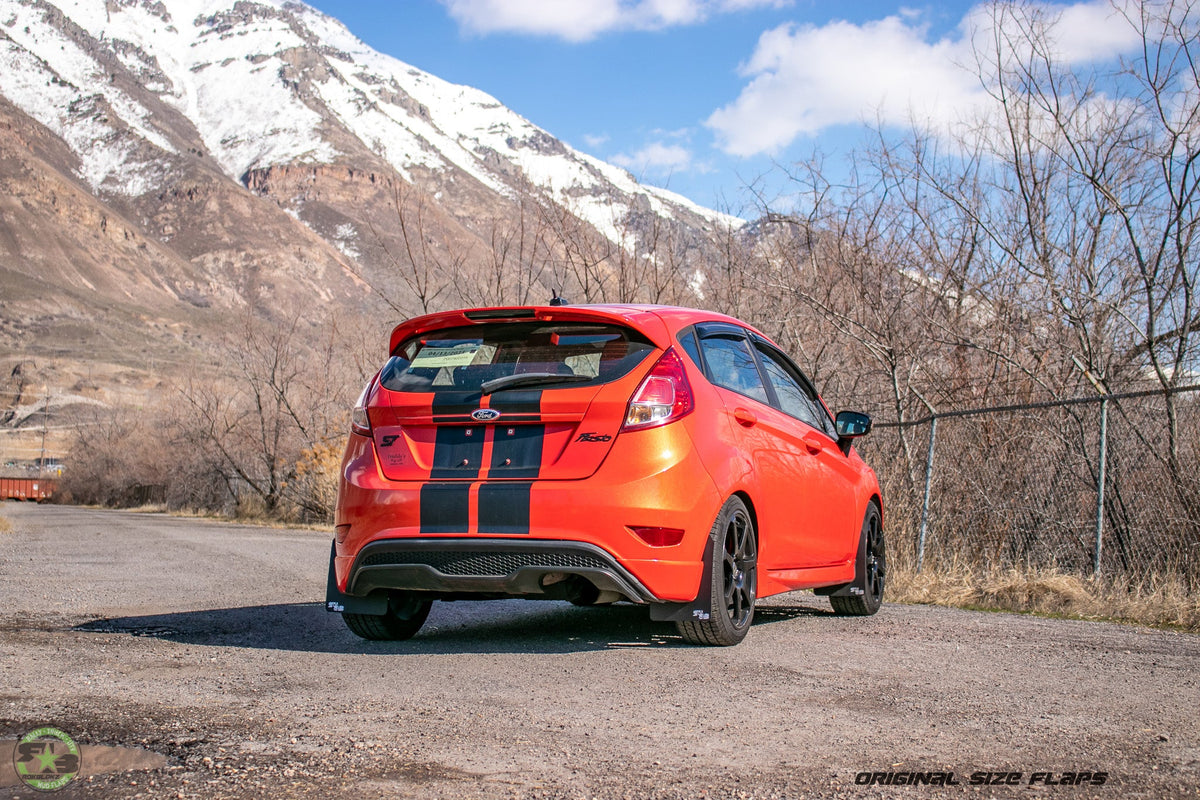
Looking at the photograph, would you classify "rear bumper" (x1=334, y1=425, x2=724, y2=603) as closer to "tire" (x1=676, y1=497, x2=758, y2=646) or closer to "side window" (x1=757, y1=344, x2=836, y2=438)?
"tire" (x1=676, y1=497, x2=758, y2=646)

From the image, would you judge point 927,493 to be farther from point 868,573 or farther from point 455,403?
point 455,403

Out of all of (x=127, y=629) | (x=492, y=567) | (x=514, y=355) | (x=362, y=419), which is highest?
(x=514, y=355)

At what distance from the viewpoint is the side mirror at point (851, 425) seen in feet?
26.1

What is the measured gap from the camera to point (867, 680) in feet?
17.2

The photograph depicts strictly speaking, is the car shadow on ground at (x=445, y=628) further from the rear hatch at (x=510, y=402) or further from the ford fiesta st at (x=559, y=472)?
the rear hatch at (x=510, y=402)

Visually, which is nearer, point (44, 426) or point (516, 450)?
point (516, 450)

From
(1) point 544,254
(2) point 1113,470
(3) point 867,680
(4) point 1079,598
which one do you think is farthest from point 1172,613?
(1) point 544,254

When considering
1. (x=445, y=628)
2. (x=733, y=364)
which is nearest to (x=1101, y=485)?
(x=733, y=364)

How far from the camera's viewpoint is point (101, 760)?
3.61 meters

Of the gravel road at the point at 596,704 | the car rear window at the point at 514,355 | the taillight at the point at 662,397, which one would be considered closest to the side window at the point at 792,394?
the gravel road at the point at 596,704

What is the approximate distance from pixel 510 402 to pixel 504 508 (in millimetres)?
515

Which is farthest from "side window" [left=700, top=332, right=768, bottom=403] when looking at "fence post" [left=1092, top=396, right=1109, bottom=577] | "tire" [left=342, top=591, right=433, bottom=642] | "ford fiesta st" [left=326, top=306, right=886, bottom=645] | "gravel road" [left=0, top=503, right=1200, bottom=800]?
"fence post" [left=1092, top=396, right=1109, bottom=577]

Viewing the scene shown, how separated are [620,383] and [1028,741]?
243 cm

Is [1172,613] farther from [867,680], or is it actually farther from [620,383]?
[620,383]
